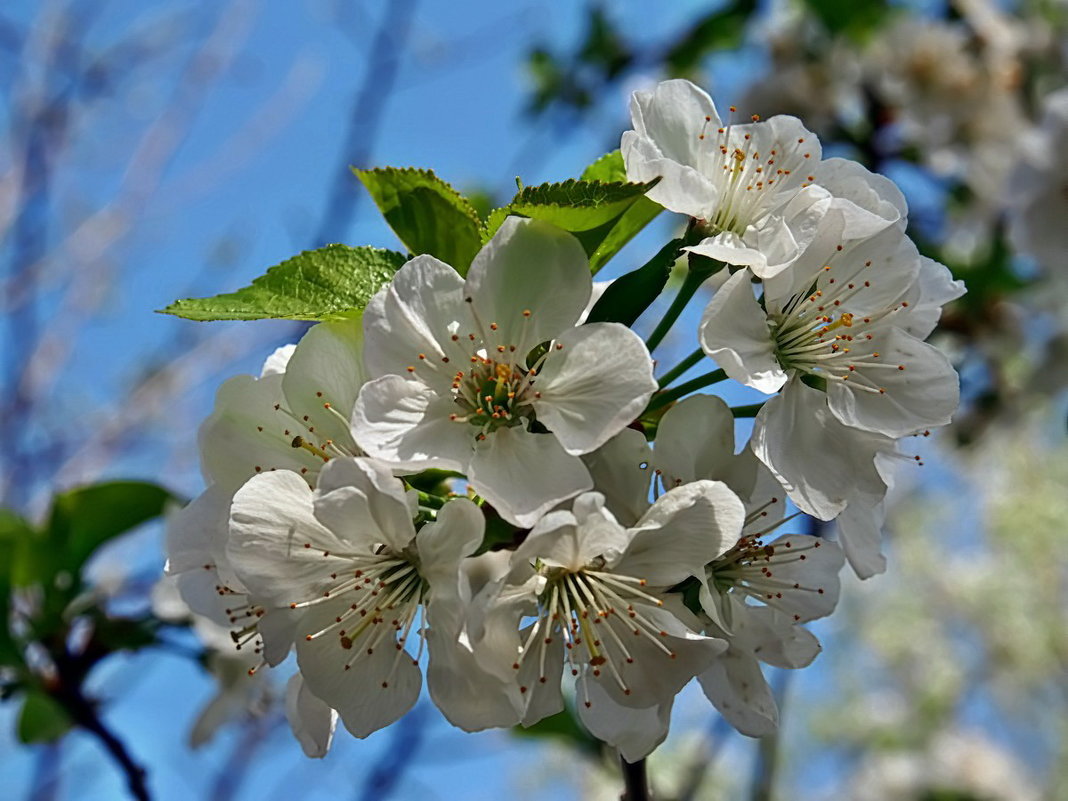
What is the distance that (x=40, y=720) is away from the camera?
1411 millimetres

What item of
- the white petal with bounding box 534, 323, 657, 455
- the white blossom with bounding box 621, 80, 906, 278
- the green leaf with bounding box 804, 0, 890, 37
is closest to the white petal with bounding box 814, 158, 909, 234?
the white blossom with bounding box 621, 80, 906, 278

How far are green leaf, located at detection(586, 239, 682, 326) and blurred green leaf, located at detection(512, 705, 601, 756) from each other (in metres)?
0.80

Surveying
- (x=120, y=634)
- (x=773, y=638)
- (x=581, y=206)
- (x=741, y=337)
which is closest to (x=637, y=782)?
(x=773, y=638)

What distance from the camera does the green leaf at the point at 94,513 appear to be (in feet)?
5.05

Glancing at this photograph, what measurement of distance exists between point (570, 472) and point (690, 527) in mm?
104

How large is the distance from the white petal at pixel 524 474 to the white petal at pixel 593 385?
17mm

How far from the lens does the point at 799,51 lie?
116 inches

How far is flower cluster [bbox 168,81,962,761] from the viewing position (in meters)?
0.79

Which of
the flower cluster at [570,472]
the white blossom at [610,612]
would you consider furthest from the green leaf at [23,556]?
the white blossom at [610,612]

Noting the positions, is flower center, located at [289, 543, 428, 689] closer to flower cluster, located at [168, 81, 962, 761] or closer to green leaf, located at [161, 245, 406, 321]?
flower cluster, located at [168, 81, 962, 761]

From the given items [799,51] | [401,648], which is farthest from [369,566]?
[799,51]

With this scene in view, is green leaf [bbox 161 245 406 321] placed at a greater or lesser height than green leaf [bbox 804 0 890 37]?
greater

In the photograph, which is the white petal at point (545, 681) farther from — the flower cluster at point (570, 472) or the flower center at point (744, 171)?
the flower center at point (744, 171)

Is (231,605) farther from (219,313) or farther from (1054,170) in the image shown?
(1054,170)
